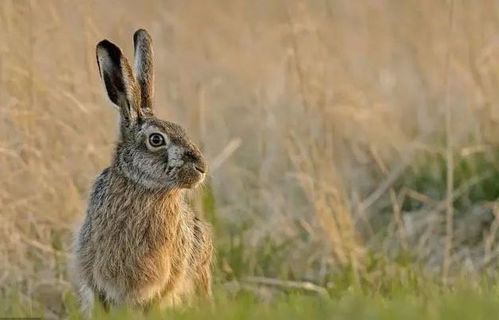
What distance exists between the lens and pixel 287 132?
32.7ft

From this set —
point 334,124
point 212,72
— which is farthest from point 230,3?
point 334,124

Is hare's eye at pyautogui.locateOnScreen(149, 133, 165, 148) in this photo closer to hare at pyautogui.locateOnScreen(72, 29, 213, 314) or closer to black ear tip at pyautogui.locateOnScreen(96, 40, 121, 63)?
hare at pyautogui.locateOnScreen(72, 29, 213, 314)

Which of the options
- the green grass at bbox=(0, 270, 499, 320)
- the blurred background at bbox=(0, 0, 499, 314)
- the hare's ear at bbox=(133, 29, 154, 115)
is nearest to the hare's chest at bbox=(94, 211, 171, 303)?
the green grass at bbox=(0, 270, 499, 320)

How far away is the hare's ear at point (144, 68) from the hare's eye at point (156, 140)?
40 cm

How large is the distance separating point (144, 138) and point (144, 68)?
0.59 metres

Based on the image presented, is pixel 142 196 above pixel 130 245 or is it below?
above

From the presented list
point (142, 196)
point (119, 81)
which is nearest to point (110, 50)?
point (119, 81)

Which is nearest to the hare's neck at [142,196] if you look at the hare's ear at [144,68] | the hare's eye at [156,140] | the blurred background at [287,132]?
the hare's eye at [156,140]

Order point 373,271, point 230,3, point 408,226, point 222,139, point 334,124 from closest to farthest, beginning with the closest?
1. point 373,271
2. point 408,226
3. point 334,124
4. point 222,139
5. point 230,3

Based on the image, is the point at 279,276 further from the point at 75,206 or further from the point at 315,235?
the point at 75,206

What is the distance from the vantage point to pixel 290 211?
9914mm

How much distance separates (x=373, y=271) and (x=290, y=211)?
50.2 inches

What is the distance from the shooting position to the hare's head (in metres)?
7.00

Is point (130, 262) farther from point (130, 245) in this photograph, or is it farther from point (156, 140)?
point (156, 140)
